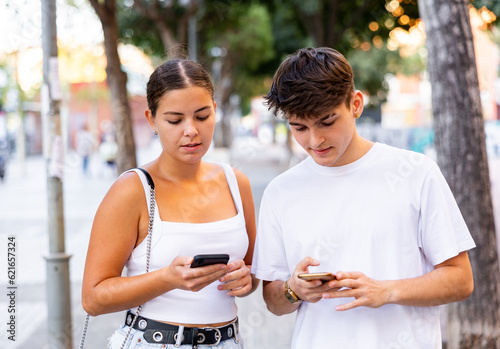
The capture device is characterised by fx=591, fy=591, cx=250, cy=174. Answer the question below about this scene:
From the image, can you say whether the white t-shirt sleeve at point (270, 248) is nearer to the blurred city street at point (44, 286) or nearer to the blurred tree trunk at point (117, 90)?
the blurred city street at point (44, 286)

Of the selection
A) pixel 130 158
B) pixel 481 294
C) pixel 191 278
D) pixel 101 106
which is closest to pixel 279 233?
pixel 191 278

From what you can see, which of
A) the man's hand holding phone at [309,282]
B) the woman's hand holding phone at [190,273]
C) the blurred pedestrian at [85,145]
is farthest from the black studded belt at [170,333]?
the blurred pedestrian at [85,145]

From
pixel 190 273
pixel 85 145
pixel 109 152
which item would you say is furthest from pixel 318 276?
pixel 109 152

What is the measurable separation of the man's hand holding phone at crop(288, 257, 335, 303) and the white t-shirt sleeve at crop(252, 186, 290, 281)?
206 mm

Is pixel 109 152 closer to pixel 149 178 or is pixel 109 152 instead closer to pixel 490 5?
pixel 490 5

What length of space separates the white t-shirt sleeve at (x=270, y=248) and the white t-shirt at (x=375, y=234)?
4 cm

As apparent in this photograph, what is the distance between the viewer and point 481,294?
4133 mm

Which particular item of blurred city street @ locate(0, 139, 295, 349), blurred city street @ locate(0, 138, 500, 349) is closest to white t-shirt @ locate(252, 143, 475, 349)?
blurred city street @ locate(0, 138, 500, 349)

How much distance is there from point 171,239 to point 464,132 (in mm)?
2589

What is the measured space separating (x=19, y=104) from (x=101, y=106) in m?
20.6

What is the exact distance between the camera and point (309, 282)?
1.77 metres

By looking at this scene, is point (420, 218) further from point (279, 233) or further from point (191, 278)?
point (191, 278)

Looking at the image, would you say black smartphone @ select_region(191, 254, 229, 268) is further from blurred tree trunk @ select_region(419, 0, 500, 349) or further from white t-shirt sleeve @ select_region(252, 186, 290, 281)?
blurred tree trunk @ select_region(419, 0, 500, 349)

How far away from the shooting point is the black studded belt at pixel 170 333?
6.68 feet
